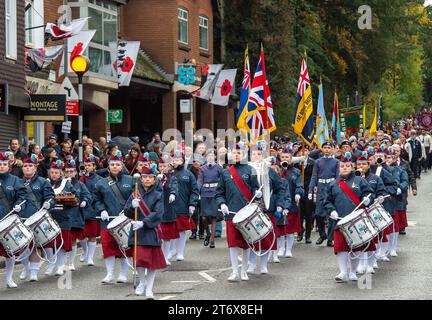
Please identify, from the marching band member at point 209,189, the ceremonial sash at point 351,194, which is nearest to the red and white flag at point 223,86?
the marching band member at point 209,189

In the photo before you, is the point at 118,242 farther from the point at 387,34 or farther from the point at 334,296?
the point at 387,34

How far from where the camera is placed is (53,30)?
26.8m

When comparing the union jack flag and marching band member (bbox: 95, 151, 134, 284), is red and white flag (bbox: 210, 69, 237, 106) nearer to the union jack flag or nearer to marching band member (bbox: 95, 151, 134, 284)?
the union jack flag

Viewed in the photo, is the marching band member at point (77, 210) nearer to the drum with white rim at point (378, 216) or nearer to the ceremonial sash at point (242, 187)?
the ceremonial sash at point (242, 187)

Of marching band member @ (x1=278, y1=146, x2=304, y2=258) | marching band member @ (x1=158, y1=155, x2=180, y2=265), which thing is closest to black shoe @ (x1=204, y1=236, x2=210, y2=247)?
marching band member @ (x1=158, y1=155, x2=180, y2=265)

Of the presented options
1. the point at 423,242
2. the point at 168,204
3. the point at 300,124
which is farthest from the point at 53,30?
the point at 423,242

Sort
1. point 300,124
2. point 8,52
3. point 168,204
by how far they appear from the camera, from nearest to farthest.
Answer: point 168,204 < point 300,124 < point 8,52

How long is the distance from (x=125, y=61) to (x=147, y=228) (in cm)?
2214

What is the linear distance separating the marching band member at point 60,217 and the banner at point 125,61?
18.4 meters

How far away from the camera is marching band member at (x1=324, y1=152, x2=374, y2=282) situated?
15.2m

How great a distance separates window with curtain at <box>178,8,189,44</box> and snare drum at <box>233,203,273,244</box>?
2820 cm

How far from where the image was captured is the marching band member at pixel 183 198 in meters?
19.6

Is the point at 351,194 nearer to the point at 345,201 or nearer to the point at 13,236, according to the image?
the point at 345,201

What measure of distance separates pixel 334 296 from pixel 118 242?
3.17 m
